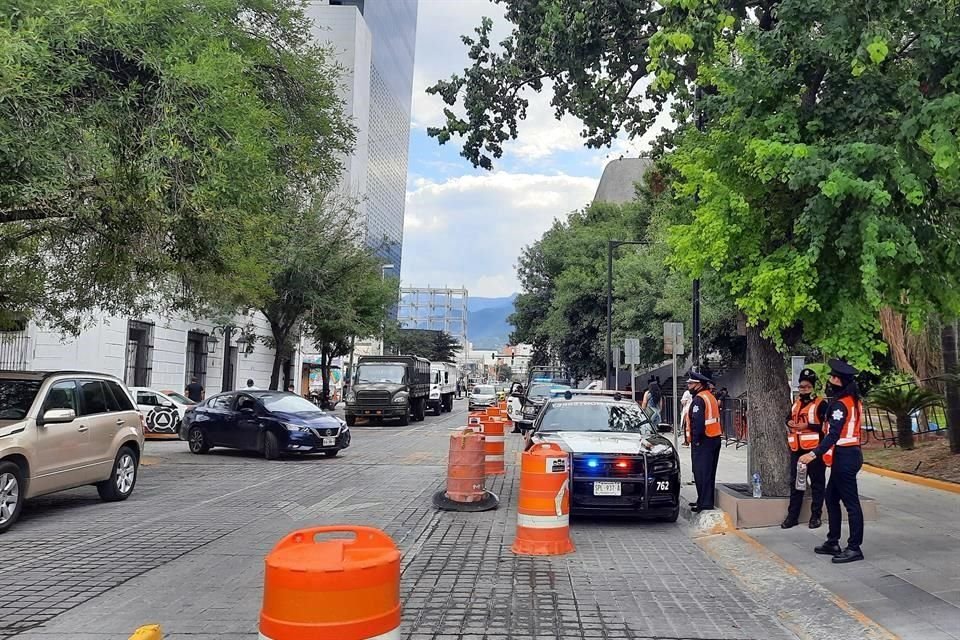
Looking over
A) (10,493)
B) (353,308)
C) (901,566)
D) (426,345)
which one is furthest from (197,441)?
(426,345)

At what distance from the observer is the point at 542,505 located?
24.8 ft

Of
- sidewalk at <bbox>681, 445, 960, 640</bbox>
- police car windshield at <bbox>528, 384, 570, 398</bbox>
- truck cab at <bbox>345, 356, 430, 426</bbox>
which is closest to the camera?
sidewalk at <bbox>681, 445, 960, 640</bbox>

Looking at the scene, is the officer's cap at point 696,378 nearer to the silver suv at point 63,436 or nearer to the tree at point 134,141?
the tree at point 134,141

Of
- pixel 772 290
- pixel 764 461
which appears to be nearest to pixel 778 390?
pixel 764 461

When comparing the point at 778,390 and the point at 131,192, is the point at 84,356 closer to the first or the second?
the point at 131,192

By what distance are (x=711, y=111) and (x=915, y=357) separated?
469 inches

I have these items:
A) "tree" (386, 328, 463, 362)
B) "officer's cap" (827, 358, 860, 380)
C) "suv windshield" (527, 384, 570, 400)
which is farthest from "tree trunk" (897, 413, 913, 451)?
"tree" (386, 328, 463, 362)

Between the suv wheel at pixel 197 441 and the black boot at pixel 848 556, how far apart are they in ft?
47.3

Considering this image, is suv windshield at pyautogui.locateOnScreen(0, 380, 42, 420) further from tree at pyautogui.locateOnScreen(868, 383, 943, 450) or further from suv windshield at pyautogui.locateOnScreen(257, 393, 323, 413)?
tree at pyautogui.locateOnScreen(868, 383, 943, 450)

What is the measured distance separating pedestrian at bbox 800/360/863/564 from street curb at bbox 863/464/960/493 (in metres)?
5.76

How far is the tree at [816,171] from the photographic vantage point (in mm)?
6543

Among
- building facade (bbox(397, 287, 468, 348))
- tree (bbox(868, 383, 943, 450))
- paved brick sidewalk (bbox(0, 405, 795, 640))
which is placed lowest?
paved brick sidewalk (bbox(0, 405, 795, 640))

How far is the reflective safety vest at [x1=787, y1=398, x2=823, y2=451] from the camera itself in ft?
28.6

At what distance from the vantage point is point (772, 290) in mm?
7656
